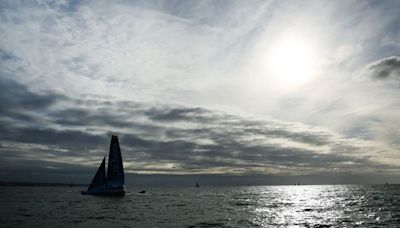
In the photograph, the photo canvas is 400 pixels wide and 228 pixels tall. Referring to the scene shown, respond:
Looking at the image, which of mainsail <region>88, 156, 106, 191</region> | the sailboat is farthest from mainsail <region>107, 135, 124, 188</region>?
mainsail <region>88, 156, 106, 191</region>

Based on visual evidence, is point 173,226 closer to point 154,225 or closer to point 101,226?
point 154,225

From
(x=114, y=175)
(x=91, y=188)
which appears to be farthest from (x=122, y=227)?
(x=91, y=188)

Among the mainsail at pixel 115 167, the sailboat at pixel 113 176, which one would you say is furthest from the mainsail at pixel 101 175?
the mainsail at pixel 115 167

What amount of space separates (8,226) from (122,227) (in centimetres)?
1391


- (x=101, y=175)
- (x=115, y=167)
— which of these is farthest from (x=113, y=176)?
(x=101, y=175)

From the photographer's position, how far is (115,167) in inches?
3610

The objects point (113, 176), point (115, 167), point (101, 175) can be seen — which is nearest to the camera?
point (115, 167)

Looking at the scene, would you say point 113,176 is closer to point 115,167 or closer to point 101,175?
point 115,167

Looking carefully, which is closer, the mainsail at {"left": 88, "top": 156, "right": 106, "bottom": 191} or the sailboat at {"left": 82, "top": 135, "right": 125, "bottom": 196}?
the sailboat at {"left": 82, "top": 135, "right": 125, "bottom": 196}

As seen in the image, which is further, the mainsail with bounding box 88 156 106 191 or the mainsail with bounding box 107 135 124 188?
the mainsail with bounding box 88 156 106 191

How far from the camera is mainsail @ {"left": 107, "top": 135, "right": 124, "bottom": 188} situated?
91.8 meters

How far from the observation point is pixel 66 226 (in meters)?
41.2

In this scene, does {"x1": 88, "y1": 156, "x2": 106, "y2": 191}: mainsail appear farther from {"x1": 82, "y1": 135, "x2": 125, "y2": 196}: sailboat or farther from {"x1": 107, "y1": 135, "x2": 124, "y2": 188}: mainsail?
{"x1": 107, "y1": 135, "x2": 124, "y2": 188}: mainsail

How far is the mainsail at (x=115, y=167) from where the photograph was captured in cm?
9179
